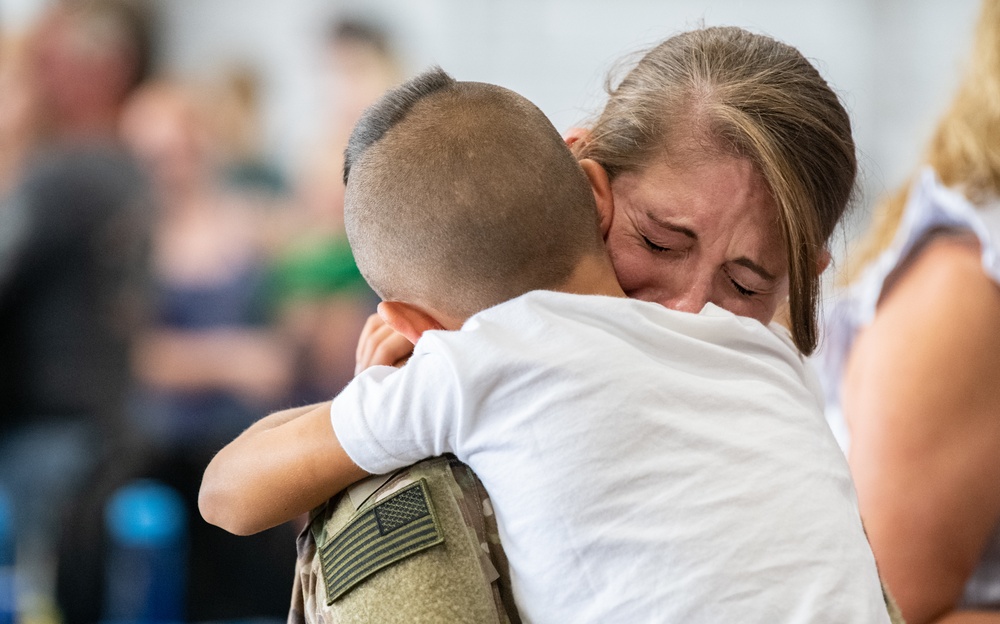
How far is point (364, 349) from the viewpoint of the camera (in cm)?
92

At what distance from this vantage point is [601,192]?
35.9 inches

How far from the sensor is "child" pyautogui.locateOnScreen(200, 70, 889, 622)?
0.74 meters

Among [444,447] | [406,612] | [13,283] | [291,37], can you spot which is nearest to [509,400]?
[444,447]

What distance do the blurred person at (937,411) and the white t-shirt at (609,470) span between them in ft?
1.41

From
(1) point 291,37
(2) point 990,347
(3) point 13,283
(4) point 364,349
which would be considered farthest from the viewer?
(1) point 291,37

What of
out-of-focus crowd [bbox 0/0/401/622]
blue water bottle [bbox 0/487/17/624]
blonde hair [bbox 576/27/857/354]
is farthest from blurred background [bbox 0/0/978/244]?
blonde hair [bbox 576/27/857/354]

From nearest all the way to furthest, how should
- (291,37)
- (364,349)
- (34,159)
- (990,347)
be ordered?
(364,349) < (990,347) < (34,159) < (291,37)

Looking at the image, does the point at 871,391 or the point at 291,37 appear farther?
the point at 291,37

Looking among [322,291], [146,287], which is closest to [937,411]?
[146,287]

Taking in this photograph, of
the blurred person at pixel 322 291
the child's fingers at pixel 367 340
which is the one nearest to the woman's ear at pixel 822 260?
the child's fingers at pixel 367 340

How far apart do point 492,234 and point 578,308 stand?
85 mm

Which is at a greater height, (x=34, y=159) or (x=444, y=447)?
(x=444, y=447)

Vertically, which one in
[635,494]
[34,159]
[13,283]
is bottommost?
[13,283]

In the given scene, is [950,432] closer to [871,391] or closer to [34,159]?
[871,391]
